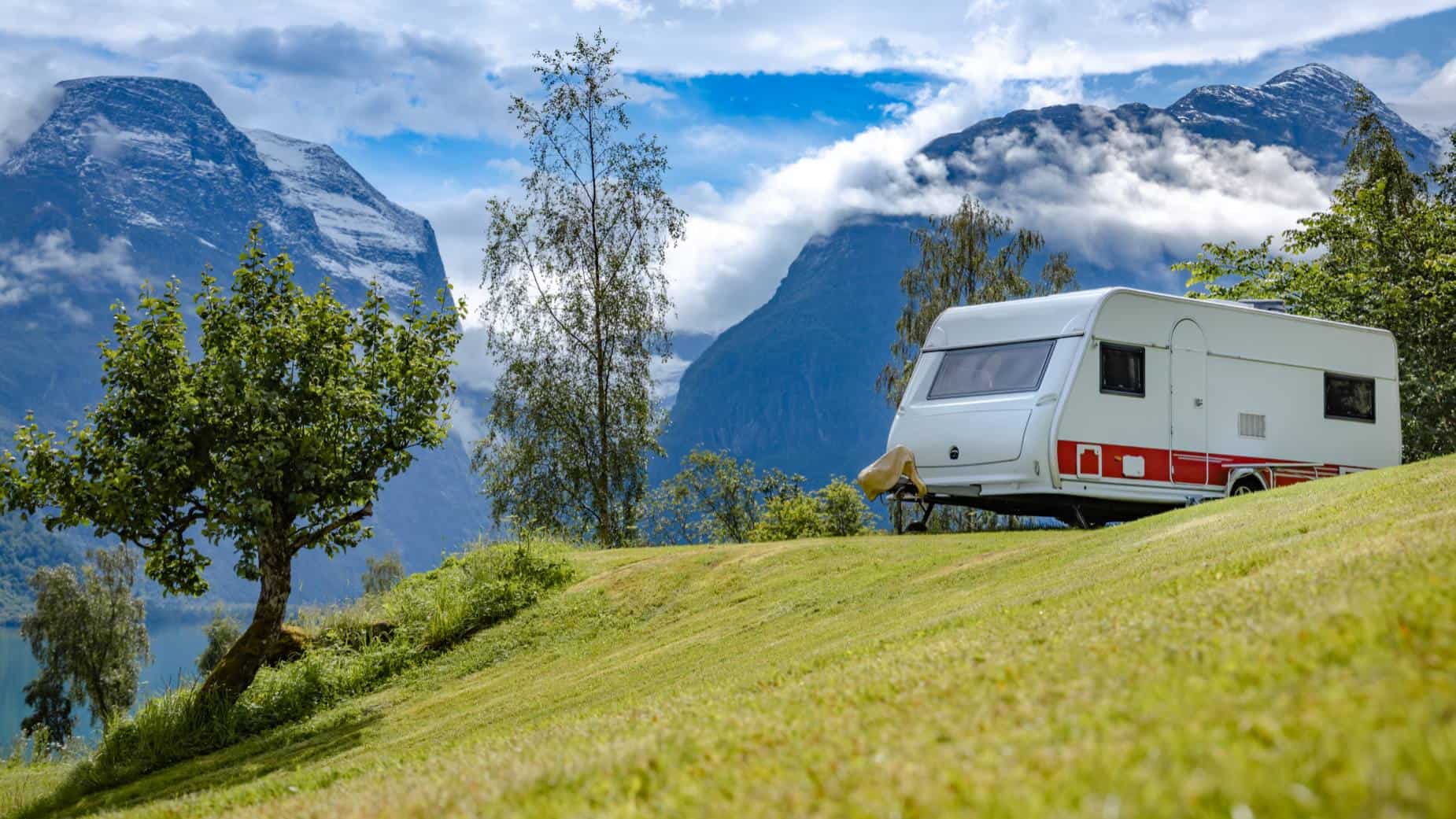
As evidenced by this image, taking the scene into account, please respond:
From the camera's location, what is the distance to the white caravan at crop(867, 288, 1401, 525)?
17016 mm

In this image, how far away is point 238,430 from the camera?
48.2 ft

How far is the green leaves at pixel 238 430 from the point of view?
14.1 metres

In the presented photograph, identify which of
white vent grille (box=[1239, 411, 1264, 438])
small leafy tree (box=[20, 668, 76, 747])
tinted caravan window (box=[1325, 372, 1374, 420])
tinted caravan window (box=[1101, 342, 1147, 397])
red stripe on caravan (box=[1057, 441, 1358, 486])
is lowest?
small leafy tree (box=[20, 668, 76, 747])


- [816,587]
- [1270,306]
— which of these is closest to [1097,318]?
[816,587]

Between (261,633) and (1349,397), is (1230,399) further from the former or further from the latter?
(261,633)

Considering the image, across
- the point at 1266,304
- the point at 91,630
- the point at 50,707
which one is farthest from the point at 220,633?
the point at 1266,304

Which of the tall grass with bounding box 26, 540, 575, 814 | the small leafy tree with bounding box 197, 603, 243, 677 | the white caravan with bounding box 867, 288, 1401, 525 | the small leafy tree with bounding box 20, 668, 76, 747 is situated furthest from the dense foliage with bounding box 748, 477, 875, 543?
the small leafy tree with bounding box 20, 668, 76, 747

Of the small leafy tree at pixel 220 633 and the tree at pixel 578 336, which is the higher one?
the tree at pixel 578 336

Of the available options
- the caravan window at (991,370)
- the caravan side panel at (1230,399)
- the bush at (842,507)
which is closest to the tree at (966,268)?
the bush at (842,507)

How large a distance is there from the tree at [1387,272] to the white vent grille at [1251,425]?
9147 millimetres

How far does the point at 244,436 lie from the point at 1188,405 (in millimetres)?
13642

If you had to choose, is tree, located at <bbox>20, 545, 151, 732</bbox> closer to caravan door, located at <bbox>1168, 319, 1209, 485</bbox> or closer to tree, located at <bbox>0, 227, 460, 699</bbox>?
tree, located at <bbox>0, 227, 460, 699</bbox>

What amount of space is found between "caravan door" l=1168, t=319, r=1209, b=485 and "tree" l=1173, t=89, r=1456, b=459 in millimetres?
10367

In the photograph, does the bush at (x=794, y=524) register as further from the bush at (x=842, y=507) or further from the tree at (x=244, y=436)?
the tree at (x=244, y=436)
